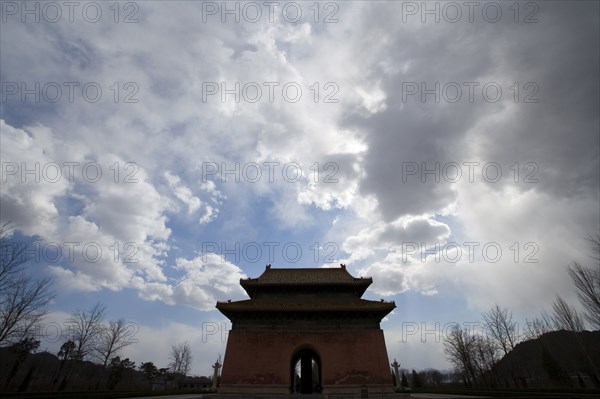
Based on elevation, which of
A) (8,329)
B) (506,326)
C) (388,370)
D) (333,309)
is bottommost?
(388,370)

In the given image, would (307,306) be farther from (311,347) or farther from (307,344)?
(311,347)

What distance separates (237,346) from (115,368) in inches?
1268

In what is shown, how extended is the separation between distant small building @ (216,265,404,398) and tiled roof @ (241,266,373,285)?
1.67 m

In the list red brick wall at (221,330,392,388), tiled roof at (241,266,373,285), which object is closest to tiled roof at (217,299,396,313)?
red brick wall at (221,330,392,388)

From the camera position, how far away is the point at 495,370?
42562 mm

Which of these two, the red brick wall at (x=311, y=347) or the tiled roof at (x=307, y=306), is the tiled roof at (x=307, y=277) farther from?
the red brick wall at (x=311, y=347)

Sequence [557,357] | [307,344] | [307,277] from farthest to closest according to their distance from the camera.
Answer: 1. [557,357]
2. [307,277]
3. [307,344]

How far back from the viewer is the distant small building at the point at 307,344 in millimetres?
22328

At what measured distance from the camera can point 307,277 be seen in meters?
29.5

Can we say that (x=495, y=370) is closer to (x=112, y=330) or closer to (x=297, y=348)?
(x=297, y=348)

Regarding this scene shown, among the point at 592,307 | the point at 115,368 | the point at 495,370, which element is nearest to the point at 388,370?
the point at 592,307

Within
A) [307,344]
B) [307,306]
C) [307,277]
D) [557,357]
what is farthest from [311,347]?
[557,357]

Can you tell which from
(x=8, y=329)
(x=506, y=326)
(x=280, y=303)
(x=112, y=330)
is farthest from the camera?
(x=112, y=330)

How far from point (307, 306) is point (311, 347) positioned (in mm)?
2951
